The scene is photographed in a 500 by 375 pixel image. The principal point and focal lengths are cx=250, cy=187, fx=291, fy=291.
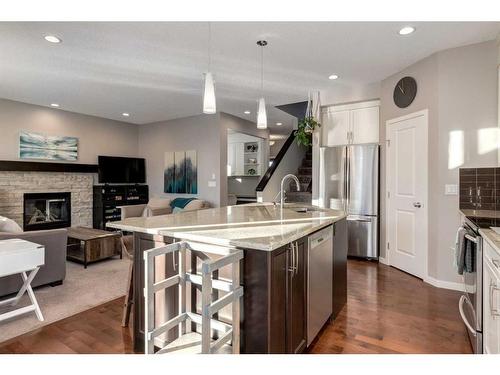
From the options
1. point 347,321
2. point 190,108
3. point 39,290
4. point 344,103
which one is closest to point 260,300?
point 347,321

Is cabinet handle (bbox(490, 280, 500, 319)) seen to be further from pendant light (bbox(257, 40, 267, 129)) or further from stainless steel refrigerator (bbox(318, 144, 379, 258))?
stainless steel refrigerator (bbox(318, 144, 379, 258))

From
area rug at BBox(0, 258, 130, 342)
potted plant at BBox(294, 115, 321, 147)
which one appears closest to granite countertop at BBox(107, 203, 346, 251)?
area rug at BBox(0, 258, 130, 342)

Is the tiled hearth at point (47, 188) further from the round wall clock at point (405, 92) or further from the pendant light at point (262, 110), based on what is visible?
the round wall clock at point (405, 92)

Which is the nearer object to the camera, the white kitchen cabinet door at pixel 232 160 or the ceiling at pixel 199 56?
the ceiling at pixel 199 56

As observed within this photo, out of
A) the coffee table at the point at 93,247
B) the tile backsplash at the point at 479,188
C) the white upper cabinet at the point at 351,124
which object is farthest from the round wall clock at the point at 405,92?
the coffee table at the point at 93,247

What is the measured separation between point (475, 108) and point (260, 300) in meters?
3.37

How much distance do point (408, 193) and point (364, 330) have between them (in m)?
2.25

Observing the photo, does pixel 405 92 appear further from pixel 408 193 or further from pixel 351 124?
pixel 408 193

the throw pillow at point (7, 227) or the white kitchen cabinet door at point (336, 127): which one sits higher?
the white kitchen cabinet door at point (336, 127)

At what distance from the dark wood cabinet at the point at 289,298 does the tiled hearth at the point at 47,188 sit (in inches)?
235

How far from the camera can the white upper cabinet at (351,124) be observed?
4637 mm

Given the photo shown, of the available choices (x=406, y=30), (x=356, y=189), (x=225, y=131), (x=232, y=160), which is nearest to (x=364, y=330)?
(x=356, y=189)

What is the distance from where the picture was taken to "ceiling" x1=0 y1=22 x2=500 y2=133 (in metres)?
2.93

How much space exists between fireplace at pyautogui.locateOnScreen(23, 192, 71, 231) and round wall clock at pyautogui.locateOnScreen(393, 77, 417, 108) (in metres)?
6.56
